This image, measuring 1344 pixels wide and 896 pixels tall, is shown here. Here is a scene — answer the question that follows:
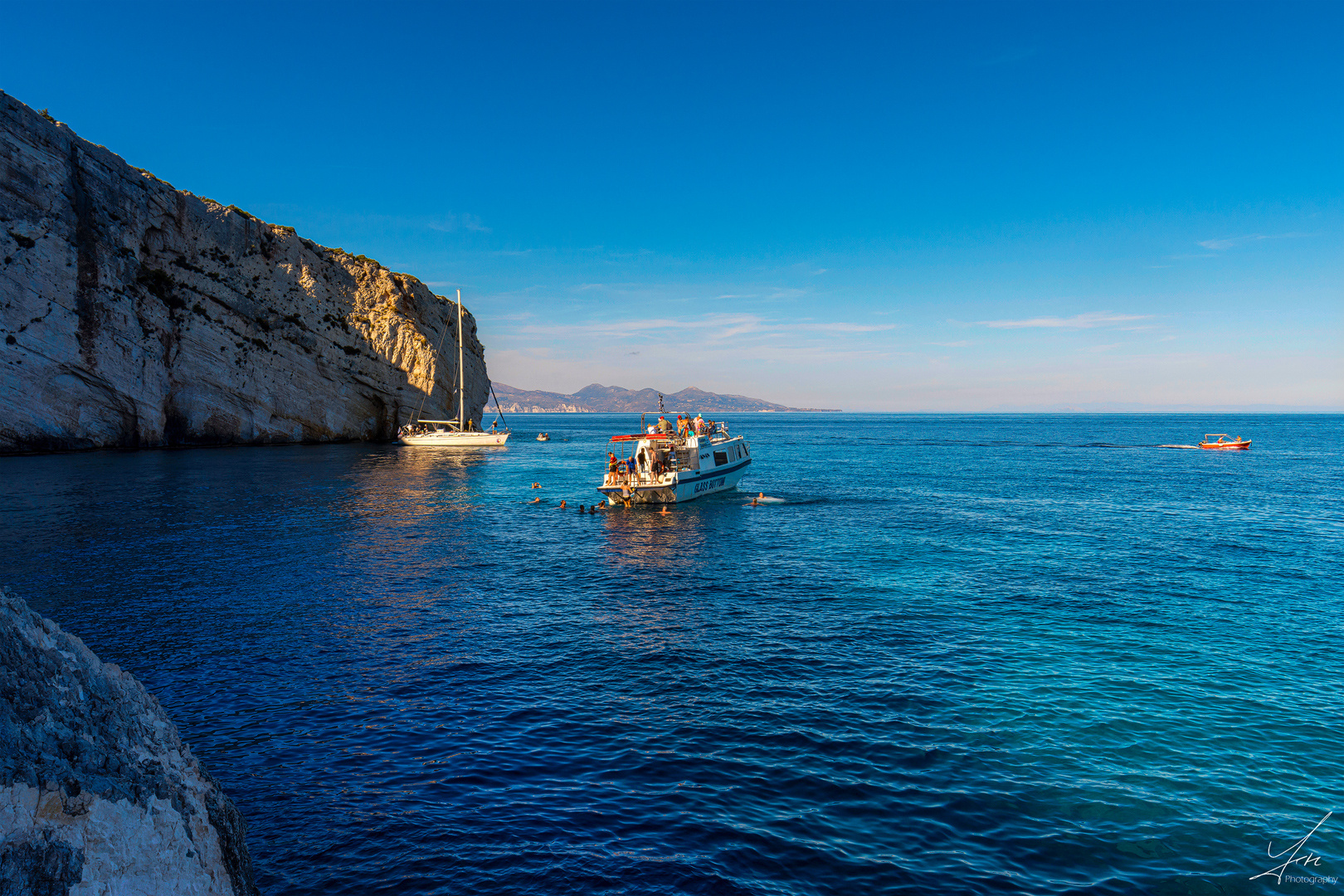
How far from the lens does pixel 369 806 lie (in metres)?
11.1

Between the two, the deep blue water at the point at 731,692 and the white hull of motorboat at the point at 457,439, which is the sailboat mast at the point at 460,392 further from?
the deep blue water at the point at 731,692

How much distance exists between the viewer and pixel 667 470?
46.2 meters

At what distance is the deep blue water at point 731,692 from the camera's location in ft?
33.6

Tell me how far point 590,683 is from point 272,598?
1279cm

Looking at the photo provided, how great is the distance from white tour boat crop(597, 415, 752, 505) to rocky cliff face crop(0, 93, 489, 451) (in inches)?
2056

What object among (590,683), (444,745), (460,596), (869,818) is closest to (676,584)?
(460,596)

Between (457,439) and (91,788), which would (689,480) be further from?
(457,439)

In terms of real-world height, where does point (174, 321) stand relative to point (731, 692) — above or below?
above

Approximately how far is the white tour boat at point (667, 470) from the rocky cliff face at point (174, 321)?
52214 mm

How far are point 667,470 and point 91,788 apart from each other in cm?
4058

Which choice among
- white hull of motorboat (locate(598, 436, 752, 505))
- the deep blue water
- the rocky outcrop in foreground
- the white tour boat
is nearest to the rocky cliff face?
the deep blue water

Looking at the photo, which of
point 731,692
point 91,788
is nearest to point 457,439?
point 731,692

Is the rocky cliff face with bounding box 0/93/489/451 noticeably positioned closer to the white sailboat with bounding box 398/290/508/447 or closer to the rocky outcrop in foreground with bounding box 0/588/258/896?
the white sailboat with bounding box 398/290/508/447

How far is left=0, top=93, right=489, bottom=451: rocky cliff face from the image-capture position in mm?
58438
